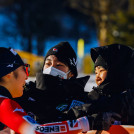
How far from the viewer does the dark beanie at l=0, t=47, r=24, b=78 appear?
8.37 ft

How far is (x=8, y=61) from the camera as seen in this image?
8.55ft

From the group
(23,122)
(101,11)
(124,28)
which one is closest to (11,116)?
(23,122)

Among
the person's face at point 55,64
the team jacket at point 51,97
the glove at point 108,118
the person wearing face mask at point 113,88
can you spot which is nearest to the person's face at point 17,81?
the team jacket at point 51,97

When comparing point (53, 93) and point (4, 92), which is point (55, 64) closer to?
point (53, 93)

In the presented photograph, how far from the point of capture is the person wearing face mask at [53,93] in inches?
117

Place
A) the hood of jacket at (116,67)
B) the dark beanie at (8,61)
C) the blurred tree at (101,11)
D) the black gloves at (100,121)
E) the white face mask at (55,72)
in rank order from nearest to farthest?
the black gloves at (100,121)
the dark beanie at (8,61)
the hood of jacket at (116,67)
the white face mask at (55,72)
the blurred tree at (101,11)

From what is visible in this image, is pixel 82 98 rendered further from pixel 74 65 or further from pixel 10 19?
pixel 10 19

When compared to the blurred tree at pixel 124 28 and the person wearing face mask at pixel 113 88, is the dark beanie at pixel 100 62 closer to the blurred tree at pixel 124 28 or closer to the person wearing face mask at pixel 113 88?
the person wearing face mask at pixel 113 88

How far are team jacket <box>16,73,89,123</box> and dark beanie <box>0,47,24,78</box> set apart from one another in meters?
0.58

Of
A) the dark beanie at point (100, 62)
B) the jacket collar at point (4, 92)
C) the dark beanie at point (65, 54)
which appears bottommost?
the jacket collar at point (4, 92)

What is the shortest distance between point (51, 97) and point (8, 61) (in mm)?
737

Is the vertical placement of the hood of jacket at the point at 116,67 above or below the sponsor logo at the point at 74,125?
above

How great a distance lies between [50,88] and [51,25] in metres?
21.9

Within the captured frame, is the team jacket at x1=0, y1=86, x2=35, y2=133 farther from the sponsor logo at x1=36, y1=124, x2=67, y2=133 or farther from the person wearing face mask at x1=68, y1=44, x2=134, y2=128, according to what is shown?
the person wearing face mask at x1=68, y1=44, x2=134, y2=128
